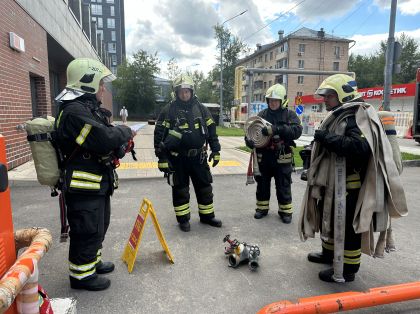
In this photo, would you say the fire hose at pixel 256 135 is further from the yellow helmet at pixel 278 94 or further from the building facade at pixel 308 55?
the building facade at pixel 308 55

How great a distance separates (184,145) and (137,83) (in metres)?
44.4

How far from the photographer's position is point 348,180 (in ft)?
9.35

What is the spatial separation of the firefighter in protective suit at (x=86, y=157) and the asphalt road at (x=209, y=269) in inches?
13.6

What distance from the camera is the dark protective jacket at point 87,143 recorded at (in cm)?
256

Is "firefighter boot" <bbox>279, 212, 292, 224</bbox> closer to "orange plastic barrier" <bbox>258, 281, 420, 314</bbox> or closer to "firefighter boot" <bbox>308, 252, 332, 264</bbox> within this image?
"firefighter boot" <bbox>308, 252, 332, 264</bbox>

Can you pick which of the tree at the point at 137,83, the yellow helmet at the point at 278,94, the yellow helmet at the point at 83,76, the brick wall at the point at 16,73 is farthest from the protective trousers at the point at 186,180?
the tree at the point at 137,83

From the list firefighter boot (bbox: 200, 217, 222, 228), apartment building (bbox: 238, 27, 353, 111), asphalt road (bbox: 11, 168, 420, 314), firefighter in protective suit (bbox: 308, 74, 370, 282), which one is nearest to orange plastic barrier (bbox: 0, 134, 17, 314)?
asphalt road (bbox: 11, 168, 420, 314)

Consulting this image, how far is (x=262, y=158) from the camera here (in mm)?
4648

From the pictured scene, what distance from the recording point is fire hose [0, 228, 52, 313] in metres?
1.27

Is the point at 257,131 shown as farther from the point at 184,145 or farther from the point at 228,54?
the point at 228,54

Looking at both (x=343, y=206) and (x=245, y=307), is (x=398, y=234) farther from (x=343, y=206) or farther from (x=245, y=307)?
(x=245, y=307)

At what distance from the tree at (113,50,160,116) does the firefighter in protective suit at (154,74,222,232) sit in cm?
4381

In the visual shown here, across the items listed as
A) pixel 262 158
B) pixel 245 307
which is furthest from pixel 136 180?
pixel 245 307

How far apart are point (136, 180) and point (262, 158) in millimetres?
3559
